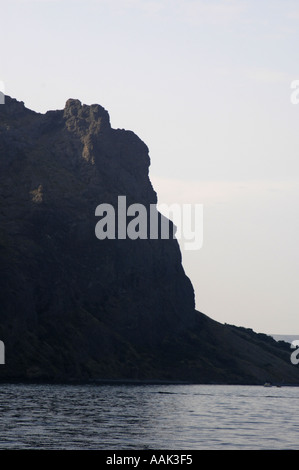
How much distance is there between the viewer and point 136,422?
113m

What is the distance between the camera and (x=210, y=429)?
103 meters

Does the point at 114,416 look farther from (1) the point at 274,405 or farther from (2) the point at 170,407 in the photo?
(1) the point at 274,405

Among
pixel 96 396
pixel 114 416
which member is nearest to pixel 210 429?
pixel 114 416

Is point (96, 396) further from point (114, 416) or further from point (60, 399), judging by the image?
point (114, 416)

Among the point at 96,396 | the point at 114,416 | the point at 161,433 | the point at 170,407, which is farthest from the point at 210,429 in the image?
the point at 96,396

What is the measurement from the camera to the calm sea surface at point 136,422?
83562mm

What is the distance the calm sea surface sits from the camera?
83.6m

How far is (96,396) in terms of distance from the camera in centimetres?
17212
